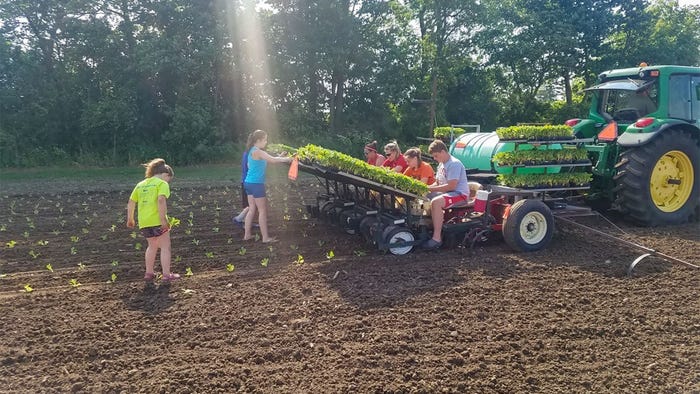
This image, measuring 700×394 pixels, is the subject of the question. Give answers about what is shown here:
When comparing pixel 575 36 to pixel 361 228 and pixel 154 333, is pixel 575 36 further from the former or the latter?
pixel 154 333

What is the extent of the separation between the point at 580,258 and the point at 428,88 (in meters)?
20.8

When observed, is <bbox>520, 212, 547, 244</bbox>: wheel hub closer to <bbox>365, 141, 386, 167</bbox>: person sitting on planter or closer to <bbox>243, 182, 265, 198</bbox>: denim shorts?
<bbox>365, 141, 386, 167</bbox>: person sitting on planter

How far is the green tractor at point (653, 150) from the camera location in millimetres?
8102

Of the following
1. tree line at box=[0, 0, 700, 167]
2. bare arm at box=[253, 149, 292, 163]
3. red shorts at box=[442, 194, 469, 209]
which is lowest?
red shorts at box=[442, 194, 469, 209]

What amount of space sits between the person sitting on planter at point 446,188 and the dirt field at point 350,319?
0.34 m

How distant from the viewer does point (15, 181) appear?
52.6ft

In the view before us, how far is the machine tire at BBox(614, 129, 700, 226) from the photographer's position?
8070 mm

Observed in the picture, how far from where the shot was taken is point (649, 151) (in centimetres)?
806

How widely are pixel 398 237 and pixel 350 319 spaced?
2240mm

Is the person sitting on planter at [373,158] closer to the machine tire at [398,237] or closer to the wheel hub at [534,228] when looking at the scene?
the machine tire at [398,237]

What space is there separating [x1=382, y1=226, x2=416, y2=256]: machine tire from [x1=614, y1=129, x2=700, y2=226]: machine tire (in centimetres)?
375

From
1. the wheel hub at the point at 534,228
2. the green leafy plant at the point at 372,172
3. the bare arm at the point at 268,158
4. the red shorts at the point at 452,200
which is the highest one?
the bare arm at the point at 268,158

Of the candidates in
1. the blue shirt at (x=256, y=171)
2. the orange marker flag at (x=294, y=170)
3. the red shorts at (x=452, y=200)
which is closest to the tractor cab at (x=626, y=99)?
the red shorts at (x=452, y=200)

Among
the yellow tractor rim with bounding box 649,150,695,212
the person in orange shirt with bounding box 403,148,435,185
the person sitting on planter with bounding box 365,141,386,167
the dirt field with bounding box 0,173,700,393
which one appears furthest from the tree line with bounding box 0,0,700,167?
the dirt field with bounding box 0,173,700,393
